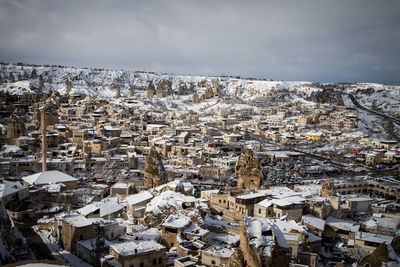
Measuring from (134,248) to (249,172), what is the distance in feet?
48.4

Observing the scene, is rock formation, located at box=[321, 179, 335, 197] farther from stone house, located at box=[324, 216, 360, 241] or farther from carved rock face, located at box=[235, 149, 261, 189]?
carved rock face, located at box=[235, 149, 261, 189]

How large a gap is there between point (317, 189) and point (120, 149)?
2453cm

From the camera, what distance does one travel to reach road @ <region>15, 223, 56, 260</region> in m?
16.0

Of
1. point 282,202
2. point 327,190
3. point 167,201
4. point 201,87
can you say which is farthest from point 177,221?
point 201,87

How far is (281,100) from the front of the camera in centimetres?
10144

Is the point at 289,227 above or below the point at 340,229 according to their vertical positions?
above

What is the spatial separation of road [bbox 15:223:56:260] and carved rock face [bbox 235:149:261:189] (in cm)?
1552

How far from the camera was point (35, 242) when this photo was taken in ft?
57.3

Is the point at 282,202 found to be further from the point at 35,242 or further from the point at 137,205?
the point at 35,242

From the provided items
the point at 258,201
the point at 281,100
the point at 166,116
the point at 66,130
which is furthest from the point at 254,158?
the point at 281,100

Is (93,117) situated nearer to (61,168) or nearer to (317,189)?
(61,168)

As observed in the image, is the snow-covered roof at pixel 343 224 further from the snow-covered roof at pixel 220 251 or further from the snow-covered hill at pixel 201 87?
the snow-covered hill at pixel 201 87

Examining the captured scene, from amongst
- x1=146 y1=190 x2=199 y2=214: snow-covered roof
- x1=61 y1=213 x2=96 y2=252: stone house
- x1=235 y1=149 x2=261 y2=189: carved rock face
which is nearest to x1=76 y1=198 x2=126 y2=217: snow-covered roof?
x1=146 y1=190 x2=199 y2=214: snow-covered roof

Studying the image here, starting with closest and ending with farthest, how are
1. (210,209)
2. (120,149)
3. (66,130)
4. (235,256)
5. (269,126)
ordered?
(235,256) → (210,209) → (120,149) → (66,130) → (269,126)
